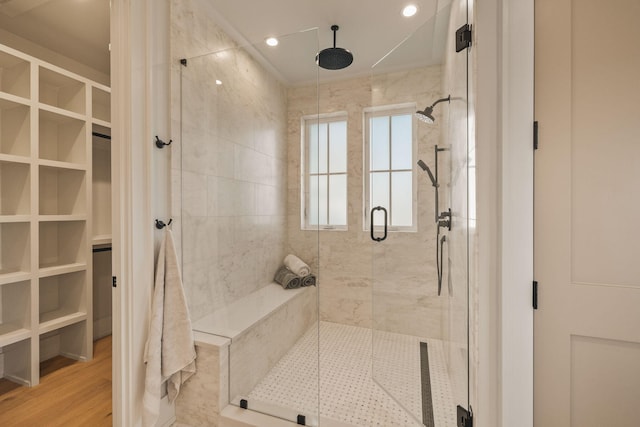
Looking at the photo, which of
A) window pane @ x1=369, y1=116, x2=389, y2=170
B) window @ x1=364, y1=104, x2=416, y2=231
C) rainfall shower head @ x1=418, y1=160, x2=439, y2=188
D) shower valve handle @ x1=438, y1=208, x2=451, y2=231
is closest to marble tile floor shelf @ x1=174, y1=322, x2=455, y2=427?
shower valve handle @ x1=438, y1=208, x2=451, y2=231

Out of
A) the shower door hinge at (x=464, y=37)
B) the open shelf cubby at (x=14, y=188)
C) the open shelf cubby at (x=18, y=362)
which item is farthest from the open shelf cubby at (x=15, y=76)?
the shower door hinge at (x=464, y=37)

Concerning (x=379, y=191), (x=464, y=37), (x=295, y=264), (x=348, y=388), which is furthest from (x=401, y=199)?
(x=348, y=388)

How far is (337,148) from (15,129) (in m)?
2.29

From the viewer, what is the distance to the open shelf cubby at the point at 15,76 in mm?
1759

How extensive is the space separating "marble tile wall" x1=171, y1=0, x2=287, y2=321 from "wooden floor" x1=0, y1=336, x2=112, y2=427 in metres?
0.77

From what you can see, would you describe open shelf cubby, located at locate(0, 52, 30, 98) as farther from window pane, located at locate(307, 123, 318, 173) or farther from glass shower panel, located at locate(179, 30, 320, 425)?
window pane, located at locate(307, 123, 318, 173)

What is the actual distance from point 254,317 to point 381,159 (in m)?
1.52

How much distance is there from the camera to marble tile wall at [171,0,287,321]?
161 cm

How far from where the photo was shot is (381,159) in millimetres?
2145

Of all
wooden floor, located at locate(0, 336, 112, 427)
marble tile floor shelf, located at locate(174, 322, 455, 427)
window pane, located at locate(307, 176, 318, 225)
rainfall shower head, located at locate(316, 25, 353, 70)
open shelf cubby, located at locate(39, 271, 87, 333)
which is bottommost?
wooden floor, located at locate(0, 336, 112, 427)

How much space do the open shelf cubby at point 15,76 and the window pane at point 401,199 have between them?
2.61 metres

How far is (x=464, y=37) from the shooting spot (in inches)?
44.4

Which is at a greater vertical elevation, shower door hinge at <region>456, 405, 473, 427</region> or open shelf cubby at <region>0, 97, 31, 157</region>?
open shelf cubby at <region>0, 97, 31, 157</region>

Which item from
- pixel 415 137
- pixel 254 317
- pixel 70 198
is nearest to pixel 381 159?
pixel 415 137
